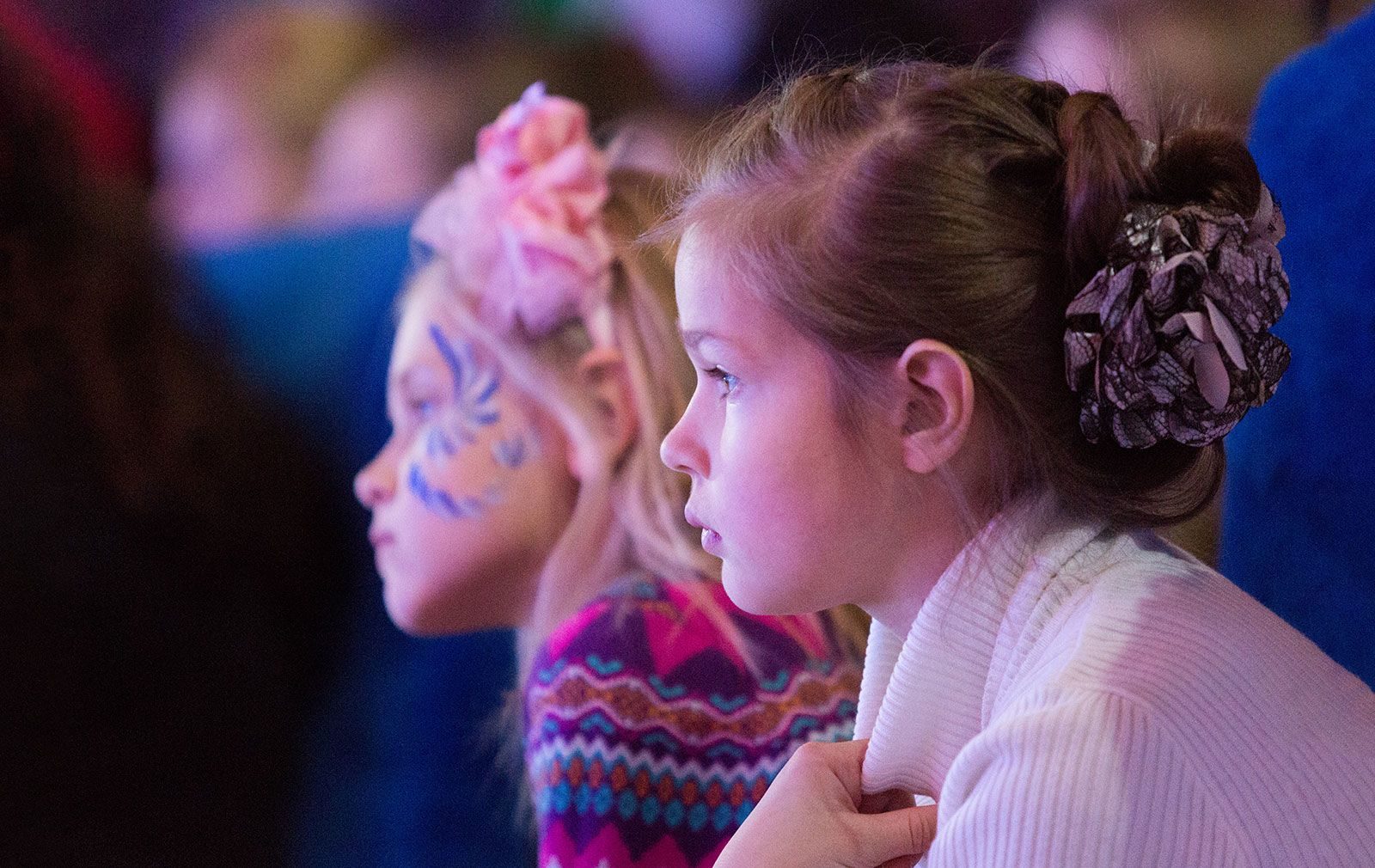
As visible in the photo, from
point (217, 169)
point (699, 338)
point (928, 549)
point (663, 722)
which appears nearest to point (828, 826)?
point (928, 549)

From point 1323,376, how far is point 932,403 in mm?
355

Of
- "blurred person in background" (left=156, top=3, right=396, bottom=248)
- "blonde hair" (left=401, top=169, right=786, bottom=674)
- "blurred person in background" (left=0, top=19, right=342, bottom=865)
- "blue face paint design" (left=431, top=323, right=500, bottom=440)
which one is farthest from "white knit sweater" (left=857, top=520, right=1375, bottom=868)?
"blurred person in background" (left=156, top=3, right=396, bottom=248)

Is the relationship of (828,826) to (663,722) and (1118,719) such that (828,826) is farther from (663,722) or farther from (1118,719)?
(663,722)

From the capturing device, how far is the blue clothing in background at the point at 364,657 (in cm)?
124

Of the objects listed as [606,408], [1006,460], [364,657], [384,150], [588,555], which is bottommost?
[364,657]

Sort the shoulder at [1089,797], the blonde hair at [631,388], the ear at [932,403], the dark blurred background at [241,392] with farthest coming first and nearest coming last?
the dark blurred background at [241,392] < the blonde hair at [631,388] < the ear at [932,403] < the shoulder at [1089,797]

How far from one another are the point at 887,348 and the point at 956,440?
0.05 m

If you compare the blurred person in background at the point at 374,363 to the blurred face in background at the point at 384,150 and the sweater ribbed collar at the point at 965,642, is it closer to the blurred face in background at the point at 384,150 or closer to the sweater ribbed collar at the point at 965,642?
the blurred face in background at the point at 384,150

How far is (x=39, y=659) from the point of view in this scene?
1.21 meters

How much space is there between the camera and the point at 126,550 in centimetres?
122

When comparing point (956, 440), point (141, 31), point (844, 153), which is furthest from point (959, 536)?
point (141, 31)

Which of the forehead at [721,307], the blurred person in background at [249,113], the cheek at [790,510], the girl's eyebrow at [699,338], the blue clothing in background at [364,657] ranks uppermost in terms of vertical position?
the blurred person in background at [249,113]

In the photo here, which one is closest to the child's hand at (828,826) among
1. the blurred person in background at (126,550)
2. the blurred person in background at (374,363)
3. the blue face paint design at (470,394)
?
the blue face paint design at (470,394)

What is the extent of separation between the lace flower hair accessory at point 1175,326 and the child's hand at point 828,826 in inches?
8.2
